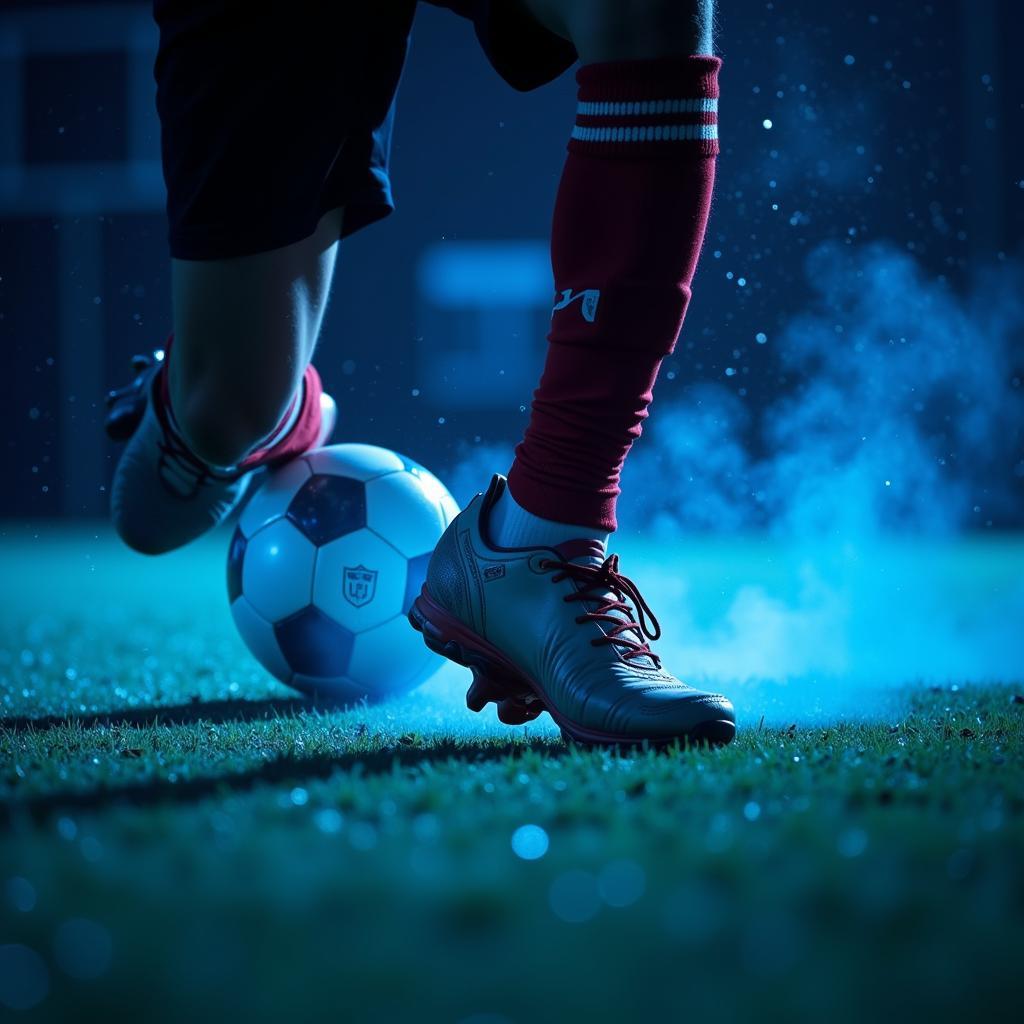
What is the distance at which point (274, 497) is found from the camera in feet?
5.24

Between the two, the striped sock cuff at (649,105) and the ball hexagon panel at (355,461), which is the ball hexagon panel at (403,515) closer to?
the ball hexagon panel at (355,461)

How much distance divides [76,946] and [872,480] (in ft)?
9.93

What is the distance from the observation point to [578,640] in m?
Answer: 1.06

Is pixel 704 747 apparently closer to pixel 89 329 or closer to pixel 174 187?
pixel 174 187

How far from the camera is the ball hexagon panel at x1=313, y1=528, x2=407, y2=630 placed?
1505 mm

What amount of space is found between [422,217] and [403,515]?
6047mm

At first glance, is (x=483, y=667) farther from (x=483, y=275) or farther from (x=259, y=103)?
(x=483, y=275)

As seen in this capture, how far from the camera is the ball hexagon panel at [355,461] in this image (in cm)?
161

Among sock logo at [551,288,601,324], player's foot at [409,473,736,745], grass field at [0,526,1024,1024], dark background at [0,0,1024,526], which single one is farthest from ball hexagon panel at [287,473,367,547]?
dark background at [0,0,1024,526]

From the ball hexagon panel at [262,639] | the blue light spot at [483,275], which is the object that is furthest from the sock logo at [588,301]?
the blue light spot at [483,275]

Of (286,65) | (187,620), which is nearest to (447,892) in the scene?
(286,65)

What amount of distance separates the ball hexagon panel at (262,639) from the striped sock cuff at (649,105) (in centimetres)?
78

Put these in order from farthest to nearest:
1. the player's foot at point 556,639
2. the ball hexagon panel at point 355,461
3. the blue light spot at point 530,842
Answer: the ball hexagon panel at point 355,461 → the player's foot at point 556,639 → the blue light spot at point 530,842

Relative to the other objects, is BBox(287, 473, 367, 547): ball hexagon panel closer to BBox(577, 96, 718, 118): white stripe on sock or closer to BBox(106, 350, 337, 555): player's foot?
BBox(106, 350, 337, 555): player's foot
